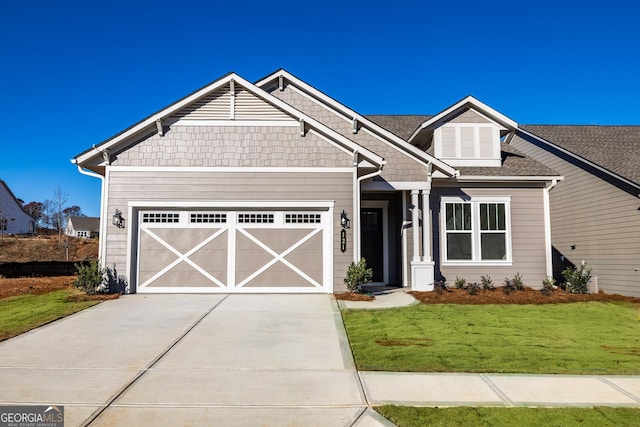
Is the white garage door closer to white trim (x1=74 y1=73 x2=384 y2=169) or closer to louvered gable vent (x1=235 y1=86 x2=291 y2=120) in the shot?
white trim (x1=74 y1=73 x2=384 y2=169)

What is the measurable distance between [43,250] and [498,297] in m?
41.8

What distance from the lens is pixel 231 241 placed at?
12.0 m

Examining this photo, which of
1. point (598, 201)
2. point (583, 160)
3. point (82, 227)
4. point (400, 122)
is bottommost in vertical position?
point (598, 201)

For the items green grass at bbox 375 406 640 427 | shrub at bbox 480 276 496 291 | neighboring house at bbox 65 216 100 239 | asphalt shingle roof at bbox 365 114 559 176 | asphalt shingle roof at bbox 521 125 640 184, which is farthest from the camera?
neighboring house at bbox 65 216 100 239

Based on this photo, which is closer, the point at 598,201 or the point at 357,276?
the point at 357,276

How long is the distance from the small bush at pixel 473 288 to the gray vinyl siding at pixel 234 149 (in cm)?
482

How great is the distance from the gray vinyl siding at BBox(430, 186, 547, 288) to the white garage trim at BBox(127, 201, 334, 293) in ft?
13.2

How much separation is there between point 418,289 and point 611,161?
6767 millimetres

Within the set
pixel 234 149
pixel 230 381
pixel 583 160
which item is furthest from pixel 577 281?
pixel 230 381

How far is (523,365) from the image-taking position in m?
5.91

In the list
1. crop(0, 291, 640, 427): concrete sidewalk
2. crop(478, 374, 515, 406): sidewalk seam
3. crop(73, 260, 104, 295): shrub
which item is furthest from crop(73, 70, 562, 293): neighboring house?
crop(478, 374, 515, 406): sidewalk seam

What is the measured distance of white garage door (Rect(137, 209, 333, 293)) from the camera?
11867mm

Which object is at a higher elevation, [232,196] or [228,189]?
[228,189]

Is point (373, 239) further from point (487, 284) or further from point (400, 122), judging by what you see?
point (400, 122)
